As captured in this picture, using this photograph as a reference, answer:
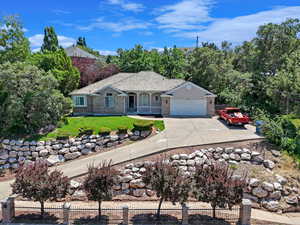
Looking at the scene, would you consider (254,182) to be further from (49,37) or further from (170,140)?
(49,37)

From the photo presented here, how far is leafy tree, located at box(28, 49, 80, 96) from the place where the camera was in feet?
94.3

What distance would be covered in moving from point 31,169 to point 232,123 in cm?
1760

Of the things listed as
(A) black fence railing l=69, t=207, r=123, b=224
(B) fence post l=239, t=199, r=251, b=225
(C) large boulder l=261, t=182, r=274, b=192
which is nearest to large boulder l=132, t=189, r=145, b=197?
(A) black fence railing l=69, t=207, r=123, b=224

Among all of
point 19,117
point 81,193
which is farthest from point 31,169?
point 19,117

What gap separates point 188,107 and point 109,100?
9.18 m

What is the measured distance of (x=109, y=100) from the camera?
94.3ft

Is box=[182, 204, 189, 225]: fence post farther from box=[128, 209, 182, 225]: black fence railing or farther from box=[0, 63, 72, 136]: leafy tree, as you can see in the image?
box=[0, 63, 72, 136]: leafy tree

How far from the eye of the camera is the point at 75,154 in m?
18.3

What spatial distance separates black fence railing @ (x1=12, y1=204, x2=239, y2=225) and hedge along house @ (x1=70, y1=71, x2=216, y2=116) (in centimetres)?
1667

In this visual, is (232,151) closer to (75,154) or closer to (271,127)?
(271,127)

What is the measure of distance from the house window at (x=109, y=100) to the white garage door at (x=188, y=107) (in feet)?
22.5

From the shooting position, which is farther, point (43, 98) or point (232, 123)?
point (232, 123)

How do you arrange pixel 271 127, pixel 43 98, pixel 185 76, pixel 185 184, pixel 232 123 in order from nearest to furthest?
pixel 185 184 → pixel 271 127 → pixel 43 98 → pixel 232 123 → pixel 185 76

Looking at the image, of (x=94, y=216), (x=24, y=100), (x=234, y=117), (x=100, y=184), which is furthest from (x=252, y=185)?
(x=24, y=100)
